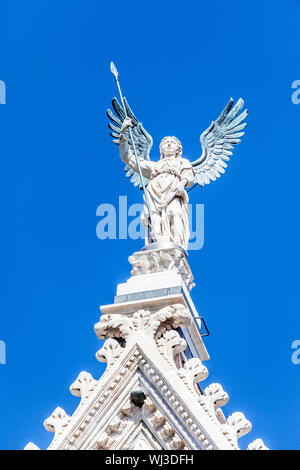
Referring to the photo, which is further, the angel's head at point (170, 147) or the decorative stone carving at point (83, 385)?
the angel's head at point (170, 147)

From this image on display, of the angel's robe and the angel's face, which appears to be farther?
the angel's face

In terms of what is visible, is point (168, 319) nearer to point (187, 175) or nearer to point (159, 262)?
point (159, 262)

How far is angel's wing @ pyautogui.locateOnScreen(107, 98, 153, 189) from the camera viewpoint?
20656mm

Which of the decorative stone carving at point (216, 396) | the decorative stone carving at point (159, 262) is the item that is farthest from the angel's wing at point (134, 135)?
the decorative stone carving at point (216, 396)

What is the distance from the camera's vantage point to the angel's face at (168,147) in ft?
65.8

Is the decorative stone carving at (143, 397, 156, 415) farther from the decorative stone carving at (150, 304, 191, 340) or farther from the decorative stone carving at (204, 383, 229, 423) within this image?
the decorative stone carving at (150, 304, 191, 340)

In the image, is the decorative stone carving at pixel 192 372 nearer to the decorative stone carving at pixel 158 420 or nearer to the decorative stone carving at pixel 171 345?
the decorative stone carving at pixel 171 345

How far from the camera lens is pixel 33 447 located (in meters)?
15.4

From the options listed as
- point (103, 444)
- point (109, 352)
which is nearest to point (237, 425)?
point (103, 444)

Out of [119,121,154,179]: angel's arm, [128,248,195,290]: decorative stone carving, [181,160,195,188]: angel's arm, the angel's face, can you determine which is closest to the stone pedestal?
[128,248,195,290]: decorative stone carving

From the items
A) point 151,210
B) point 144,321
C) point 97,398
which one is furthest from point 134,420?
point 151,210
